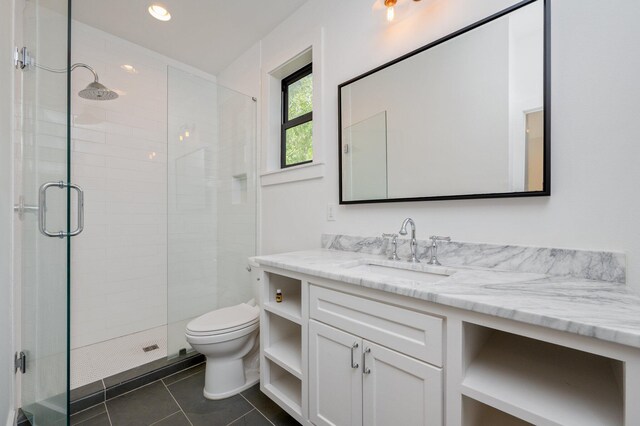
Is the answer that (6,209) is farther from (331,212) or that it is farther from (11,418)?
(331,212)

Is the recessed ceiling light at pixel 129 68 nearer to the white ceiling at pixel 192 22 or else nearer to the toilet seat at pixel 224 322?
the white ceiling at pixel 192 22

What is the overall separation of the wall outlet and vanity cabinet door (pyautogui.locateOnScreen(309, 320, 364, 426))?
0.77 metres

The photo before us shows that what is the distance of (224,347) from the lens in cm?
164

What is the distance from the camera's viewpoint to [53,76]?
3.85 ft

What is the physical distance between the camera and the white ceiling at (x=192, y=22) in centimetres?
204

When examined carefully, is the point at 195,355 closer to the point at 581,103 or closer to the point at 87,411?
the point at 87,411

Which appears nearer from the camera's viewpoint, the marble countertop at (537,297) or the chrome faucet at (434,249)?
the marble countertop at (537,297)

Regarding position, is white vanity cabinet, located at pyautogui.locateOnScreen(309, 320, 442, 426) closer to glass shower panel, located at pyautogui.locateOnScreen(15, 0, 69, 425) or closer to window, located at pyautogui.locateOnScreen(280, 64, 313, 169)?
glass shower panel, located at pyautogui.locateOnScreen(15, 0, 69, 425)

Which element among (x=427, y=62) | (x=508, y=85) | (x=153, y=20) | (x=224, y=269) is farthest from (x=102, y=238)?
(x=508, y=85)

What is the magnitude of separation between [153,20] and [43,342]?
7.62 feet

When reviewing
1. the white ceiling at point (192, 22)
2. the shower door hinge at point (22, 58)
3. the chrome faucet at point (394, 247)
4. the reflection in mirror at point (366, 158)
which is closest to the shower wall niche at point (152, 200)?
the white ceiling at point (192, 22)

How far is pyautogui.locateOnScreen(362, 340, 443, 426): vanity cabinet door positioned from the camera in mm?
875

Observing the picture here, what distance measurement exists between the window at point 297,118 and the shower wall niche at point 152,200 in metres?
0.34

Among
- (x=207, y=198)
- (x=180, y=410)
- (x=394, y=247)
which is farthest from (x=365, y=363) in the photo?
(x=207, y=198)
